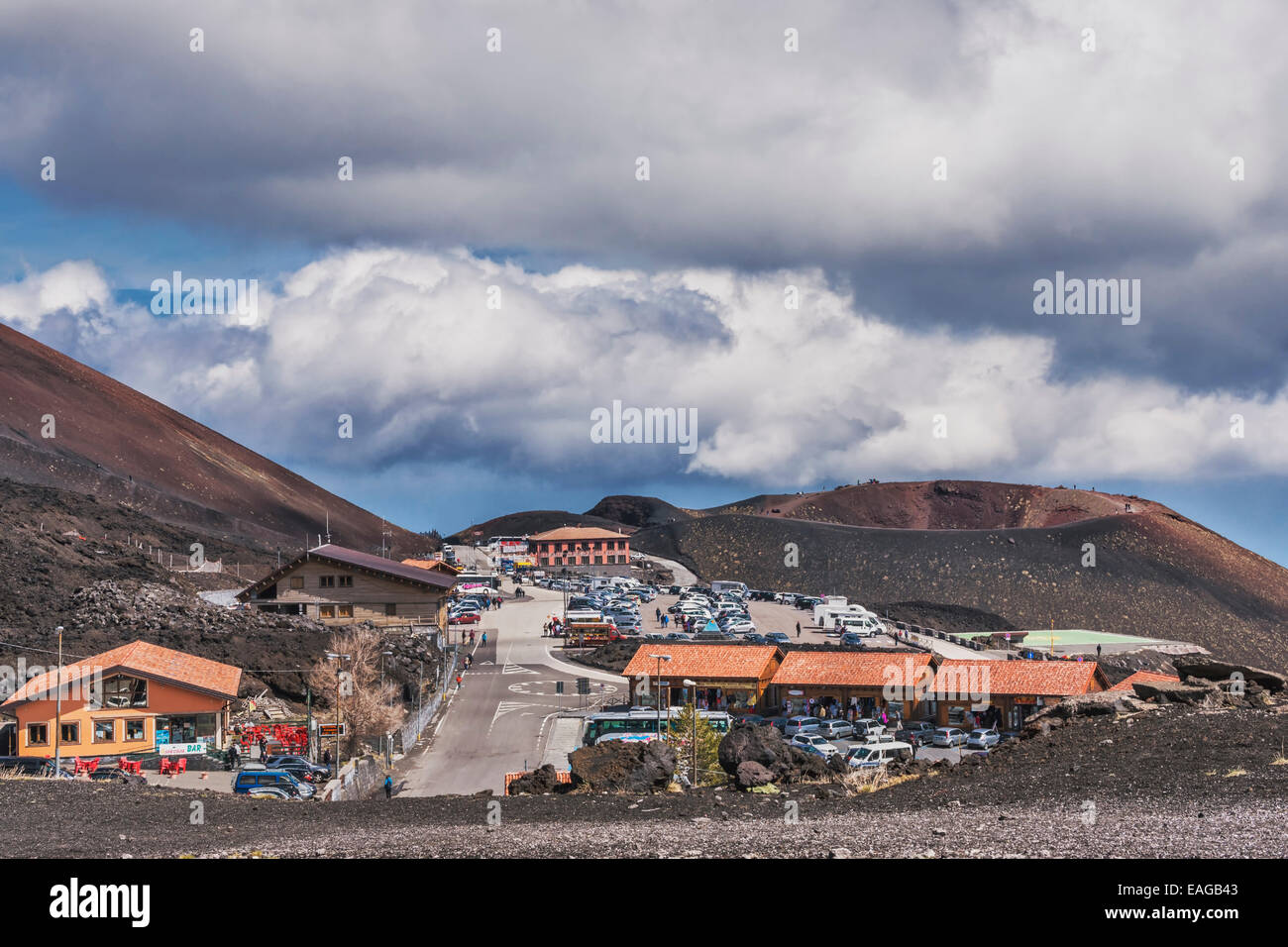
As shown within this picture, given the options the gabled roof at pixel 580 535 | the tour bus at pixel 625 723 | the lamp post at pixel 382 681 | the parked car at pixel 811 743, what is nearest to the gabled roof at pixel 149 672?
the lamp post at pixel 382 681

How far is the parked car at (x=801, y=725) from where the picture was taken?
1618 inches

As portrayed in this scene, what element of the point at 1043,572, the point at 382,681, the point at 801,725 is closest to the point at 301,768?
the point at 382,681

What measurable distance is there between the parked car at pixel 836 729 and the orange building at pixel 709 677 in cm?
732

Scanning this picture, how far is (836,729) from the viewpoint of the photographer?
4116 cm

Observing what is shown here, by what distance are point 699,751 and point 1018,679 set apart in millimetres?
22751

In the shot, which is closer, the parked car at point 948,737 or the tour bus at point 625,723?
the tour bus at point 625,723

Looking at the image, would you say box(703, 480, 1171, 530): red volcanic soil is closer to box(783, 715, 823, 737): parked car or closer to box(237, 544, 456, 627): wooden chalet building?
box(237, 544, 456, 627): wooden chalet building

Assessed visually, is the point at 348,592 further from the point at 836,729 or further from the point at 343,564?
the point at 836,729

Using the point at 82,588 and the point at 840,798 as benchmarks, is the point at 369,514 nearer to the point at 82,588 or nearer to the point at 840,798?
the point at 82,588

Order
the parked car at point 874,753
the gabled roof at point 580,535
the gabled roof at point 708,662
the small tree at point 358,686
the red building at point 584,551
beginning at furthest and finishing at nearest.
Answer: the gabled roof at point 580,535, the red building at point 584,551, the gabled roof at point 708,662, the small tree at point 358,686, the parked car at point 874,753

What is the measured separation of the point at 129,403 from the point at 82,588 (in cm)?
12346

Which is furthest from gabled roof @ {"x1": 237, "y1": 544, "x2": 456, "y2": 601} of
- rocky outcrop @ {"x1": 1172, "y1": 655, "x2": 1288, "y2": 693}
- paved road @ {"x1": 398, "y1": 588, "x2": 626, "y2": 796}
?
rocky outcrop @ {"x1": 1172, "y1": 655, "x2": 1288, "y2": 693}

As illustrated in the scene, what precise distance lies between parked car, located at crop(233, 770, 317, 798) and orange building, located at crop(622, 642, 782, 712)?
67.9 ft

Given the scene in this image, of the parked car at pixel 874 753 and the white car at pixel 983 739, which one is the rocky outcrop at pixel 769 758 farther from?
the white car at pixel 983 739
